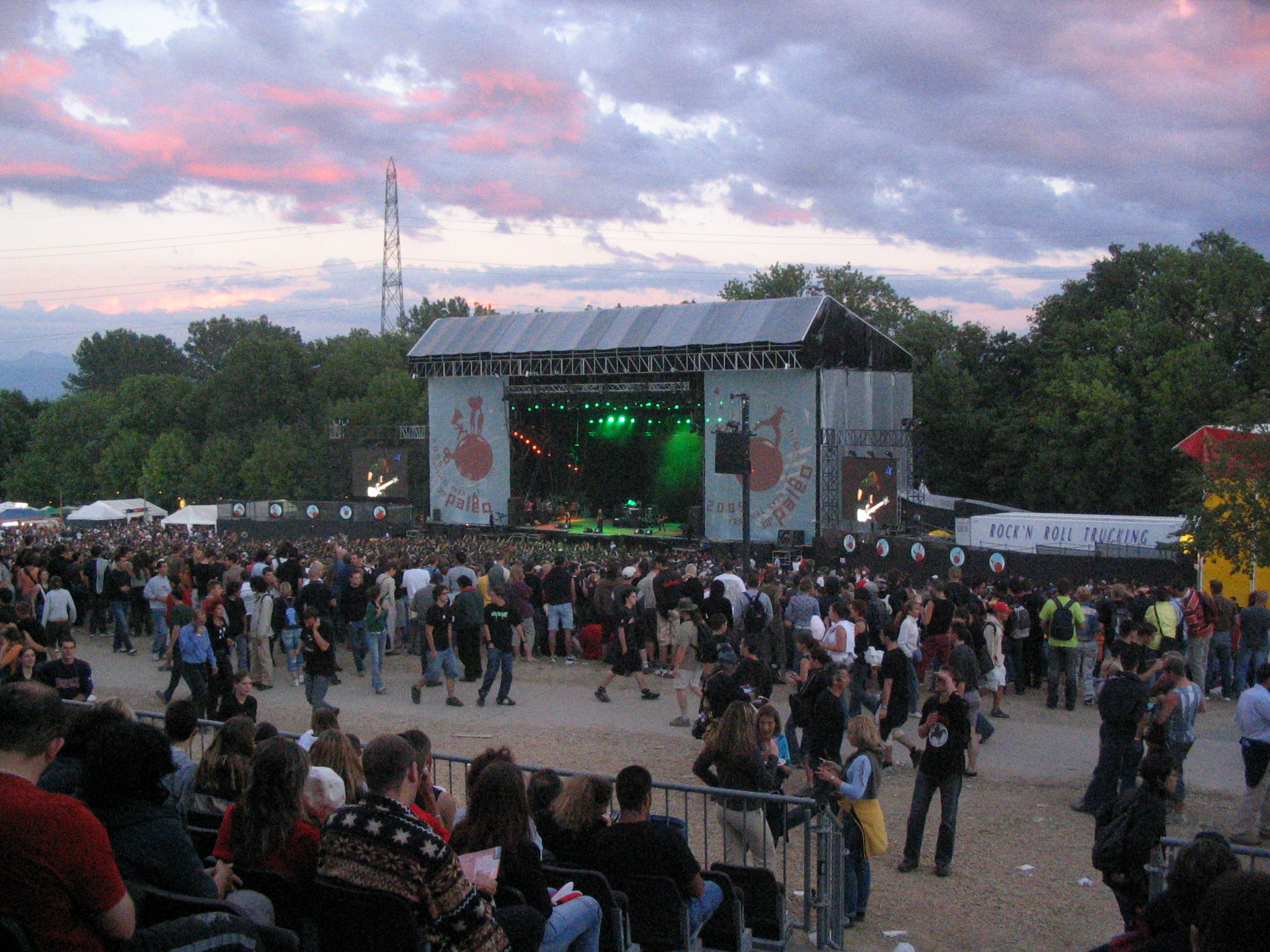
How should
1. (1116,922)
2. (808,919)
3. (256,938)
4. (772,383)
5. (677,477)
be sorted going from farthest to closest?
(677,477) < (772,383) < (1116,922) < (808,919) < (256,938)

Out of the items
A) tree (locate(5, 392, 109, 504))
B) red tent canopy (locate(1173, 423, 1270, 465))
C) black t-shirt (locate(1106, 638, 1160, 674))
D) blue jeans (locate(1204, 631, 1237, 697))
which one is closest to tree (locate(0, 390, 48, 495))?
tree (locate(5, 392, 109, 504))

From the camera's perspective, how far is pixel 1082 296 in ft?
123

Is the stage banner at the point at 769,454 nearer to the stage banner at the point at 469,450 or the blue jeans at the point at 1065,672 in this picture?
the stage banner at the point at 469,450

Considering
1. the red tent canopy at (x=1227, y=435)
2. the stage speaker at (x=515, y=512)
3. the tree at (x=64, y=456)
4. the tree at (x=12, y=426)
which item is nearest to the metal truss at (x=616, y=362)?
the stage speaker at (x=515, y=512)

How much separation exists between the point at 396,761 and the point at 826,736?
4.14m

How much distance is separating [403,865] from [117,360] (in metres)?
106

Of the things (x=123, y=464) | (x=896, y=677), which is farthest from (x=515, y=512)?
(x=123, y=464)

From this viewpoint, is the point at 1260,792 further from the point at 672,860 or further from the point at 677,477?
the point at 677,477

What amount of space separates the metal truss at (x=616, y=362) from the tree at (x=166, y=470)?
24985mm

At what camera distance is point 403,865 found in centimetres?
298

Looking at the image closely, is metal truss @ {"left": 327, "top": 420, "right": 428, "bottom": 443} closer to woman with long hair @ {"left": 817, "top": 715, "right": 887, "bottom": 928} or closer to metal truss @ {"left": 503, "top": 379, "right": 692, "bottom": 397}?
metal truss @ {"left": 503, "top": 379, "right": 692, "bottom": 397}

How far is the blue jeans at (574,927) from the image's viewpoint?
3.63m

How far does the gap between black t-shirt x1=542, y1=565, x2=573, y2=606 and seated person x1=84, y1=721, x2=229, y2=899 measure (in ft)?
31.3

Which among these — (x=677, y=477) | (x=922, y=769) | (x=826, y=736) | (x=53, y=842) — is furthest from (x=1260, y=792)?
(x=677, y=477)
